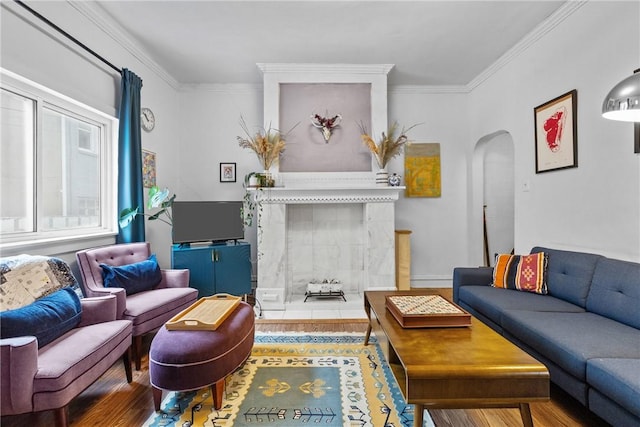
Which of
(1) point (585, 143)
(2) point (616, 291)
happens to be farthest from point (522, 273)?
(1) point (585, 143)

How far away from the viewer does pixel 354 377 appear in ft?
6.88

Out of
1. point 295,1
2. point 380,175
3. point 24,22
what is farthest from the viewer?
point 380,175

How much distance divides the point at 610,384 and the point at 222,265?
3.12 metres

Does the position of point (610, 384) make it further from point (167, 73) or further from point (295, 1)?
point (167, 73)

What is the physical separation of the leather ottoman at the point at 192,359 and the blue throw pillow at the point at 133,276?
97cm

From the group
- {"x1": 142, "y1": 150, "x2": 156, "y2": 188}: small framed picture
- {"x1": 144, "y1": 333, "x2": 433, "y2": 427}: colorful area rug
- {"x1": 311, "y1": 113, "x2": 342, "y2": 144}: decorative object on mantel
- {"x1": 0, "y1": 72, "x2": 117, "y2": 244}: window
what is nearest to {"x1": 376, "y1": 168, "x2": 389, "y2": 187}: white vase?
{"x1": 311, "y1": 113, "x2": 342, "y2": 144}: decorative object on mantel

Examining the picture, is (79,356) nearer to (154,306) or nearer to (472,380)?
(154,306)

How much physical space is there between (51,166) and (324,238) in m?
2.81

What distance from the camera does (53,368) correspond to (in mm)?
1446

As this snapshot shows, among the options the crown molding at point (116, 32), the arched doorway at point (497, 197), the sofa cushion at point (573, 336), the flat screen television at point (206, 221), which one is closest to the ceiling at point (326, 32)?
the crown molding at point (116, 32)

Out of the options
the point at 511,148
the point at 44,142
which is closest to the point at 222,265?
the point at 44,142

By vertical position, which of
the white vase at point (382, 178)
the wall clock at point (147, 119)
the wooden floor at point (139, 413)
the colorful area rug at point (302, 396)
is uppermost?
the wall clock at point (147, 119)

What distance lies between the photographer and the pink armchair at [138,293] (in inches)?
87.8

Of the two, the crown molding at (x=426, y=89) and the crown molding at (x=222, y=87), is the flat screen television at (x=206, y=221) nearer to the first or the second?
the crown molding at (x=222, y=87)
